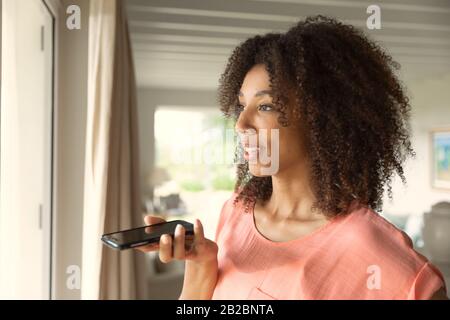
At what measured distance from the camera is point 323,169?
46 cm

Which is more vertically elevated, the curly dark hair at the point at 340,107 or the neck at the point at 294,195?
the curly dark hair at the point at 340,107

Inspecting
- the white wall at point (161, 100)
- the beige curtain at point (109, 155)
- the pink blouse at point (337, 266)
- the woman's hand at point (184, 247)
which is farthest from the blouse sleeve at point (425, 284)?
the beige curtain at point (109, 155)

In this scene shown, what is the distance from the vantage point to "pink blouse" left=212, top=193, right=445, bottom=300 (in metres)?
0.41

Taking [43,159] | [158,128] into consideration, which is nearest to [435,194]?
[158,128]

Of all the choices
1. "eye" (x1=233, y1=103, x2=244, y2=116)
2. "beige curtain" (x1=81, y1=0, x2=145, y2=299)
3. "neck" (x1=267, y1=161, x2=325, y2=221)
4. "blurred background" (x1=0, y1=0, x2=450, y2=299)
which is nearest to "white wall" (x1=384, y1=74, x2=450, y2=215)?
"blurred background" (x1=0, y1=0, x2=450, y2=299)

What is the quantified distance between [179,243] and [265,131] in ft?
0.51

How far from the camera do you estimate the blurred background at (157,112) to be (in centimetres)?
55

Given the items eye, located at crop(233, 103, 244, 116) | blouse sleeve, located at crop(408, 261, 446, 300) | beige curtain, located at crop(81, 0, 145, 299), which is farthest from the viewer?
beige curtain, located at crop(81, 0, 145, 299)

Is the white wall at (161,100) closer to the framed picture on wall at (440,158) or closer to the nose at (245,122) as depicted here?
the nose at (245,122)

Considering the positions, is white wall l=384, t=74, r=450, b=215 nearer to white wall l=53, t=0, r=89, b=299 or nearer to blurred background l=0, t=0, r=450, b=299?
blurred background l=0, t=0, r=450, b=299

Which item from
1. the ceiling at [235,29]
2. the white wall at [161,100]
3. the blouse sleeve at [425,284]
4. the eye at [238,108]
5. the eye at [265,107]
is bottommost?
the blouse sleeve at [425,284]

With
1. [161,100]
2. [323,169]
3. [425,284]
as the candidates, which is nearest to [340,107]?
[323,169]

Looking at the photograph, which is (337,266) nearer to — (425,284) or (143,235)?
(425,284)

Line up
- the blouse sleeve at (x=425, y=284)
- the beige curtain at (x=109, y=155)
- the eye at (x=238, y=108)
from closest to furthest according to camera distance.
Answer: the blouse sleeve at (x=425, y=284) < the eye at (x=238, y=108) < the beige curtain at (x=109, y=155)
